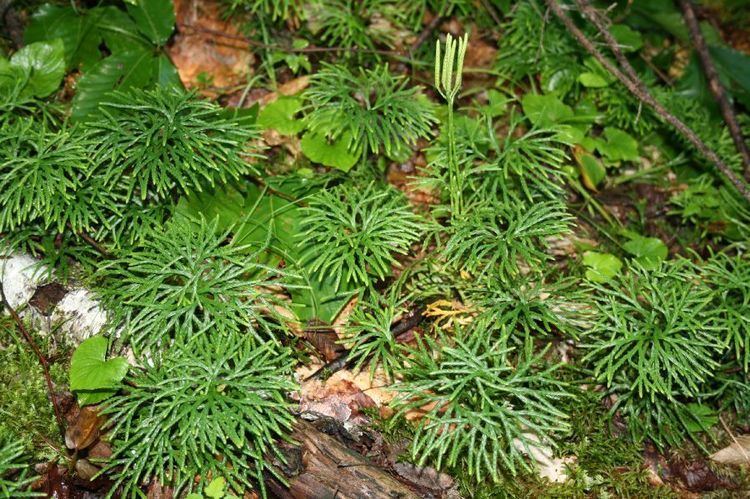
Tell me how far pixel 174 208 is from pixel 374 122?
35.6 inches

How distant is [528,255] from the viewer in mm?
2525

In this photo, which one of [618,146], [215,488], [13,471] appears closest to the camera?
[215,488]

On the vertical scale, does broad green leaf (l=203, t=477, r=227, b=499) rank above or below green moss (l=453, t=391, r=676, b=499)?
above

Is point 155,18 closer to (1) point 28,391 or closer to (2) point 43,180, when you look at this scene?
(2) point 43,180

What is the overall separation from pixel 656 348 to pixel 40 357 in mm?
2174

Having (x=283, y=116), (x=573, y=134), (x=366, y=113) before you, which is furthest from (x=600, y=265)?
(x=283, y=116)

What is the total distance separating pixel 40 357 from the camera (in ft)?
7.93

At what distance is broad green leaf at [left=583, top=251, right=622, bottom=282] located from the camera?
9.14 ft

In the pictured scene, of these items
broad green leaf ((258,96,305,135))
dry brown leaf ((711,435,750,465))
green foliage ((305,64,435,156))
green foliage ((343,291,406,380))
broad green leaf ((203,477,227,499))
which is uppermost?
green foliage ((305,64,435,156))

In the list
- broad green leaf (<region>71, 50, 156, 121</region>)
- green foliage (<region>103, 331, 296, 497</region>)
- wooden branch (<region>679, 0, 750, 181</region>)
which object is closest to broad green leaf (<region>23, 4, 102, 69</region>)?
broad green leaf (<region>71, 50, 156, 121</region>)

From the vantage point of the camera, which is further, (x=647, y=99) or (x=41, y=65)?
(x=647, y=99)

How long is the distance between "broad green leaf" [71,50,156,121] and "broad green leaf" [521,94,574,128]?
5.76ft

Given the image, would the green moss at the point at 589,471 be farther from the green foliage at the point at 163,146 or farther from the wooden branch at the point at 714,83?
the wooden branch at the point at 714,83

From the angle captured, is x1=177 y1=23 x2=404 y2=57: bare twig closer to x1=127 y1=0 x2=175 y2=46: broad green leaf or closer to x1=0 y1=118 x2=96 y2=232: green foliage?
x1=127 y1=0 x2=175 y2=46: broad green leaf
